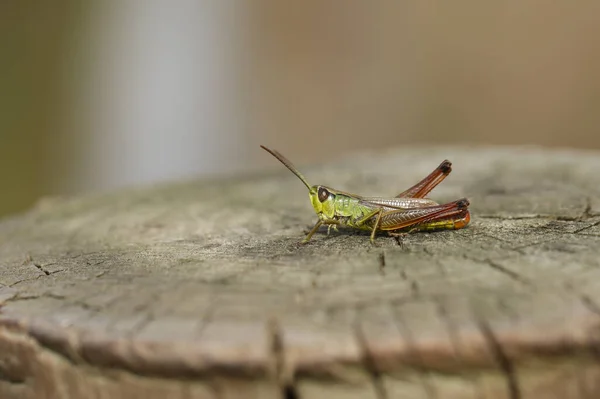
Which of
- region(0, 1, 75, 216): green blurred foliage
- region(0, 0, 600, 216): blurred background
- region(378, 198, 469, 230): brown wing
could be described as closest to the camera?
region(378, 198, 469, 230): brown wing

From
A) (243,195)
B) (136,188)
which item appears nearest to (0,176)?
(136,188)

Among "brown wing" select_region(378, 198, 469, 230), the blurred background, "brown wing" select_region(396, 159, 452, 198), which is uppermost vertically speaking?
the blurred background

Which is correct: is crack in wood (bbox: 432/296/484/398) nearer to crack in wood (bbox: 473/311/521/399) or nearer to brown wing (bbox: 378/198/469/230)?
crack in wood (bbox: 473/311/521/399)

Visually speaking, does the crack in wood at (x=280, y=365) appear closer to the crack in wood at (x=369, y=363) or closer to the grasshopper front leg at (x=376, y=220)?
the crack in wood at (x=369, y=363)

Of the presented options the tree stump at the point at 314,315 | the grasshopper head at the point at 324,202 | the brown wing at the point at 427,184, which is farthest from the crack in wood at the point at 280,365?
the brown wing at the point at 427,184

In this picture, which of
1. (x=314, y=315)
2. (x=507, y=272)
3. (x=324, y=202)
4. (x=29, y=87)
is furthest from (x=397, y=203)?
(x=29, y=87)

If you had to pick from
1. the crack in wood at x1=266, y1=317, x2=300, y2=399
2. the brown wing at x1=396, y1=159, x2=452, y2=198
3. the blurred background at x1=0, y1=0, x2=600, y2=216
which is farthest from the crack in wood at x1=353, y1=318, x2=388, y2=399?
the blurred background at x1=0, y1=0, x2=600, y2=216

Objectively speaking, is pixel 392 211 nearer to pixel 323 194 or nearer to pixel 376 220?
pixel 376 220
